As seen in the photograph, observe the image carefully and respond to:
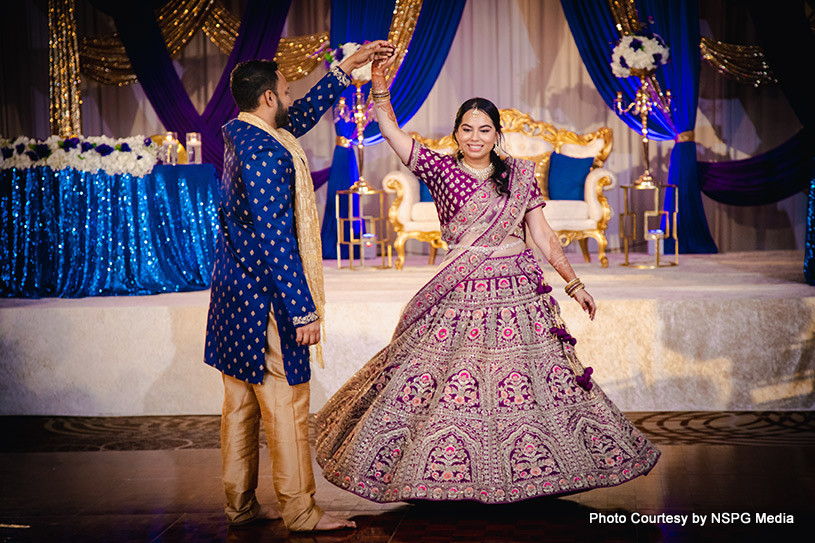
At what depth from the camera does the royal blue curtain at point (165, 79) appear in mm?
7383

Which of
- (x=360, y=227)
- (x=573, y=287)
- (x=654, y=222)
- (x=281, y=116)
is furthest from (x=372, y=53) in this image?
(x=654, y=222)

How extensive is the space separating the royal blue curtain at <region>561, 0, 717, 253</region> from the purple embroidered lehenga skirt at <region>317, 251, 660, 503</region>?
4.80 metres

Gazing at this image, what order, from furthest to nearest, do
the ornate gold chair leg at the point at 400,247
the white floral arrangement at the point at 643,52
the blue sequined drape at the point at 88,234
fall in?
1. the white floral arrangement at the point at 643,52
2. the ornate gold chair leg at the point at 400,247
3. the blue sequined drape at the point at 88,234

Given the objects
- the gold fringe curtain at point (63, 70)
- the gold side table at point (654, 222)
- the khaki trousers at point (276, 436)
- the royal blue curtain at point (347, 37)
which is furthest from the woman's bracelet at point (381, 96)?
the gold fringe curtain at point (63, 70)

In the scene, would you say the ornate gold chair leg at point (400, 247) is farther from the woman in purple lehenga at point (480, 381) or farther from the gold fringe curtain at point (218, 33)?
the woman in purple lehenga at point (480, 381)

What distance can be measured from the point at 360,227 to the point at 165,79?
7.53 feet

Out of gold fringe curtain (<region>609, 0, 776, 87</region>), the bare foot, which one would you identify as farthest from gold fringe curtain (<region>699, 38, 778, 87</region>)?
the bare foot

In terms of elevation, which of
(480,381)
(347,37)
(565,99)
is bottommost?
(480,381)

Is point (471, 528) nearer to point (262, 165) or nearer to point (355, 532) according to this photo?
point (355, 532)

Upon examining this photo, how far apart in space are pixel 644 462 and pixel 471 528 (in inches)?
21.1

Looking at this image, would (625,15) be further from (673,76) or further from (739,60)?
(739,60)

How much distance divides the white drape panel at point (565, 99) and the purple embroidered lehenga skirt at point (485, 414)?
17.4 ft

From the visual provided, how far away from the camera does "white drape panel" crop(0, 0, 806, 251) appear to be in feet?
24.8

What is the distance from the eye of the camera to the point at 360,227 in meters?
6.74
